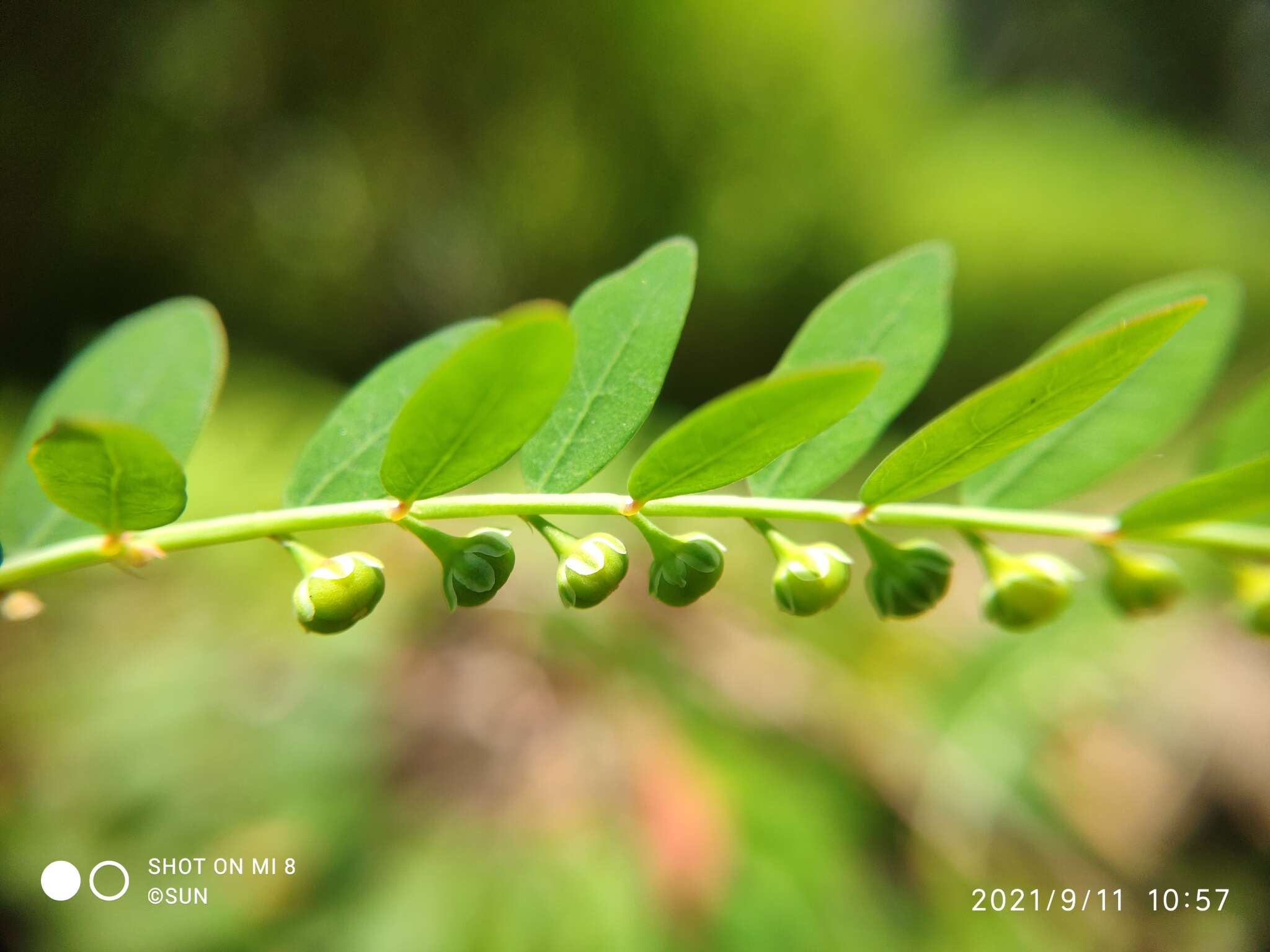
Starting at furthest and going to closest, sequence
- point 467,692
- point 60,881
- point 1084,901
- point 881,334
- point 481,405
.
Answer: point 467,692 → point 1084,901 → point 60,881 → point 881,334 → point 481,405

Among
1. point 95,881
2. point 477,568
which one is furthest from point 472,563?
point 95,881

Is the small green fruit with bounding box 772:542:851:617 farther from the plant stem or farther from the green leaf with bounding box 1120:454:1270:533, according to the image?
the green leaf with bounding box 1120:454:1270:533

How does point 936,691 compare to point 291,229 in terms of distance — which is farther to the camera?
point 291,229

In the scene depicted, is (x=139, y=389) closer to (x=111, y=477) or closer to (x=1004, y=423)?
(x=111, y=477)

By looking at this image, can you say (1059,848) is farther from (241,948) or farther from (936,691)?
(241,948)

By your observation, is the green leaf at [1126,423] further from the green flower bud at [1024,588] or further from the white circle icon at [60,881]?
the white circle icon at [60,881]

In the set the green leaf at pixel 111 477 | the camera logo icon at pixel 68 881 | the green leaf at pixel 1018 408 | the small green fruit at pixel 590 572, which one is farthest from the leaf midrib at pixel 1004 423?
the camera logo icon at pixel 68 881

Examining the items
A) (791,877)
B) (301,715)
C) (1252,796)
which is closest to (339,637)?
(301,715)
